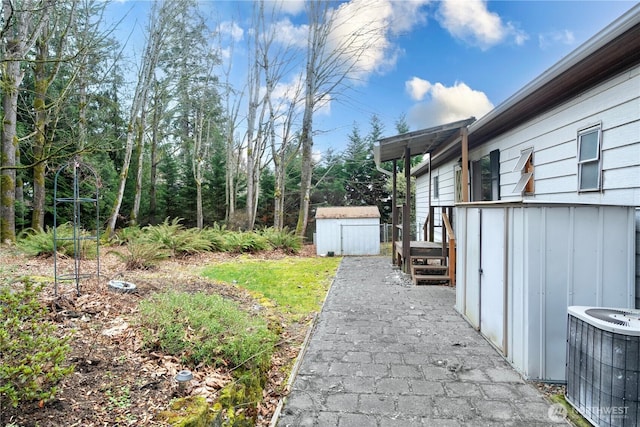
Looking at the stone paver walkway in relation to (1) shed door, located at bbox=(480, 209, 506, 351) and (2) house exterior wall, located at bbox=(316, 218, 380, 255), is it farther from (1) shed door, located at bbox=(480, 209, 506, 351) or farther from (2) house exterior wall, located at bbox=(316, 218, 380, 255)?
(2) house exterior wall, located at bbox=(316, 218, 380, 255)

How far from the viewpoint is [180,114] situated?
64.8 feet

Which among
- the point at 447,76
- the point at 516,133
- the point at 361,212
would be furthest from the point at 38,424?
the point at 447,76

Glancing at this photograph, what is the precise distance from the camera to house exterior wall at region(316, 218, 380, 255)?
12.2m

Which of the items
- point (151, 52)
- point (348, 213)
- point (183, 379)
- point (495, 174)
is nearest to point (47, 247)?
point (151, 52)

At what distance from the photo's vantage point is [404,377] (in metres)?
3.10

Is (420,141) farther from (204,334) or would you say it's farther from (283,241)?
(283,241)

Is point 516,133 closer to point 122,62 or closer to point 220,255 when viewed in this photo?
point 220,255

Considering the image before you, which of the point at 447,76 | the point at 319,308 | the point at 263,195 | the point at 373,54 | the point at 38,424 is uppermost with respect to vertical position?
the point at 373,54

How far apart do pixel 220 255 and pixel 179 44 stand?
32.6 feet

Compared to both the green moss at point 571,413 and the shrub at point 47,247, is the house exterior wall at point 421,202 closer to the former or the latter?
the shrub at point 47,247

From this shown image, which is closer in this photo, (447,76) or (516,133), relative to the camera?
(516,133)

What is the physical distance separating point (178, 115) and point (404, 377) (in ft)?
65.3

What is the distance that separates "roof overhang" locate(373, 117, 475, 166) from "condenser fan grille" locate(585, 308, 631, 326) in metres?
4.64

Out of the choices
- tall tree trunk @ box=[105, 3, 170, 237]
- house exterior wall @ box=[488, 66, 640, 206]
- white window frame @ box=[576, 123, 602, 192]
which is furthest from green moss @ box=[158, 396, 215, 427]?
→ tall tree trunk @ box=[105, 3, 170, 237]
